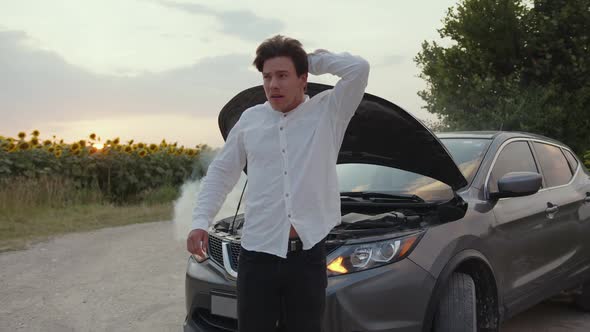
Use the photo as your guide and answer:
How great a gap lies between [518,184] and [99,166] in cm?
1088

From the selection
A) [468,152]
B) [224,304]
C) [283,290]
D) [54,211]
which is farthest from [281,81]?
[54,211]

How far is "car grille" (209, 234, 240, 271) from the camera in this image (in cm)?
342

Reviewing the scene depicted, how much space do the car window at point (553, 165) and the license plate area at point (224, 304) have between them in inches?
114

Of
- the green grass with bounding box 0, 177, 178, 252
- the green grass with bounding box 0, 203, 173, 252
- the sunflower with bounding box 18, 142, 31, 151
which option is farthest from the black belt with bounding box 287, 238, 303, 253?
the sunflower with bounding box 18, 142, 31, 151

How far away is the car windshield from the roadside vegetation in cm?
553

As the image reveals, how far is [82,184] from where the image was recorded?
41.6 feet

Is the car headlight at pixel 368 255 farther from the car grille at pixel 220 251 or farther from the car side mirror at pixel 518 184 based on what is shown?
the car side mirror at pixel 518 184

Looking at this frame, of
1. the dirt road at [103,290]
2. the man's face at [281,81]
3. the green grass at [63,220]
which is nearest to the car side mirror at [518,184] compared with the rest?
the dirt road at [103,290]

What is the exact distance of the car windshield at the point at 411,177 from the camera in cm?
392

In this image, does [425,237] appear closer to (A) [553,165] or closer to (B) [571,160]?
(A) [553,165]

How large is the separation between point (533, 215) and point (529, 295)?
567 millimetres

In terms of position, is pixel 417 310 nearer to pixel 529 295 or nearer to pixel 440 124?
pixel 529 295

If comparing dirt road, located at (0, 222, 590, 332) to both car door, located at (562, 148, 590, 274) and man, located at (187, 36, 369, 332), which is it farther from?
man, located at (187, 36, 369, 332)

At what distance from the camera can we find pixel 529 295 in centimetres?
414
